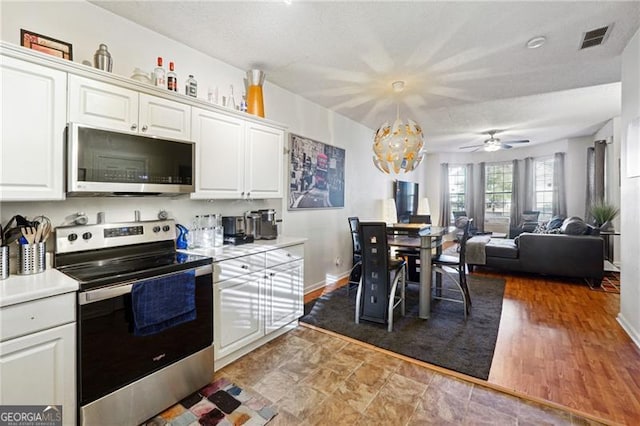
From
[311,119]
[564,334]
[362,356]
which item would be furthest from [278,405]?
[311,119]

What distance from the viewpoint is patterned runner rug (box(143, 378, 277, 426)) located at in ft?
5.76

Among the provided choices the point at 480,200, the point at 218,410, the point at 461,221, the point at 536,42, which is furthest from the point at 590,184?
the point at 218,410

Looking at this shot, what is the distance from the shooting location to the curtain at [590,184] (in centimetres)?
642

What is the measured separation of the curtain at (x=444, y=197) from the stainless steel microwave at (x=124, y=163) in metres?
8.52

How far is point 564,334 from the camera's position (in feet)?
9.36

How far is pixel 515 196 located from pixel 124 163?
9049 millimetres

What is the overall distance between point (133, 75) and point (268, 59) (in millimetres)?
1259

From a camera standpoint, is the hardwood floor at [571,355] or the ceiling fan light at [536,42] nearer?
the hardwood floor at [571,355]

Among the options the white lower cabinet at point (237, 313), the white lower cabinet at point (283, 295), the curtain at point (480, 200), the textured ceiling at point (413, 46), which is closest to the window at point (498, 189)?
the curtain at point (480, 200)

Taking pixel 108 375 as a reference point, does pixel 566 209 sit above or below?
above

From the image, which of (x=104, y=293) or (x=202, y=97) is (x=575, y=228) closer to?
(x=202, y=97)

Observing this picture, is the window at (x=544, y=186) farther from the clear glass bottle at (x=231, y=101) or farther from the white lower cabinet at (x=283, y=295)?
the clear glass bottle at (x=231, y=101)

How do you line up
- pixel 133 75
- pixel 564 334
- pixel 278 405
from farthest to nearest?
pixel 564 334 < pixel 133 75 < pixel 278 405

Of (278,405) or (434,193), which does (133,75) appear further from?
(434,193)
